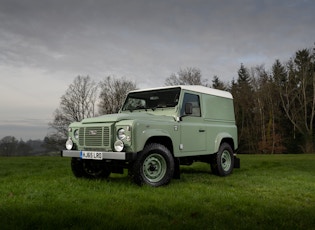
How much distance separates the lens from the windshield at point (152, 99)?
8.56 m

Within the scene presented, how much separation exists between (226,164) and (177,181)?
255 cm

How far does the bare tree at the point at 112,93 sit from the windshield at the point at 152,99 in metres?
34.7

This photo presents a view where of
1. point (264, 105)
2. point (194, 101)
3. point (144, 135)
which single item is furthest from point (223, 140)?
point (264, 105)

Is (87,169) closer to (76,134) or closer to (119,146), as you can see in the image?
(76,134)

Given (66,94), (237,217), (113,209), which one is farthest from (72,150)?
(66,94)

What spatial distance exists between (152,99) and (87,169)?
8.03 feet

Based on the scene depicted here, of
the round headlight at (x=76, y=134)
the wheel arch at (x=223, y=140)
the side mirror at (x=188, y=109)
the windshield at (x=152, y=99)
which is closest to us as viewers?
the round headlight at (x=76, y=134)

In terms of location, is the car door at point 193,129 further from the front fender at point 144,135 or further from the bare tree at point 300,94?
the bare tree at point 300,94

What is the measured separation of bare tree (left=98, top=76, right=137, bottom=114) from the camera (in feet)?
148

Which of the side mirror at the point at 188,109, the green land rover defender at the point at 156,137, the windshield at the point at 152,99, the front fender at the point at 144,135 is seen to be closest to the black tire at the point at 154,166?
the green land rover defender at the point at 156,137

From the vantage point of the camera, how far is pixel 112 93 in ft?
157

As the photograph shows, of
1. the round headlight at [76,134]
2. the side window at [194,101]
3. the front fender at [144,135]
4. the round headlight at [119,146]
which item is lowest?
the round headlight at [119,146]

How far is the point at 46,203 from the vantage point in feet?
17.8

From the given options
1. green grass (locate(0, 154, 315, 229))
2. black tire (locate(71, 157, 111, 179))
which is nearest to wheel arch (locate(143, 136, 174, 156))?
green grass (locate(0, 154, 315, 229))
